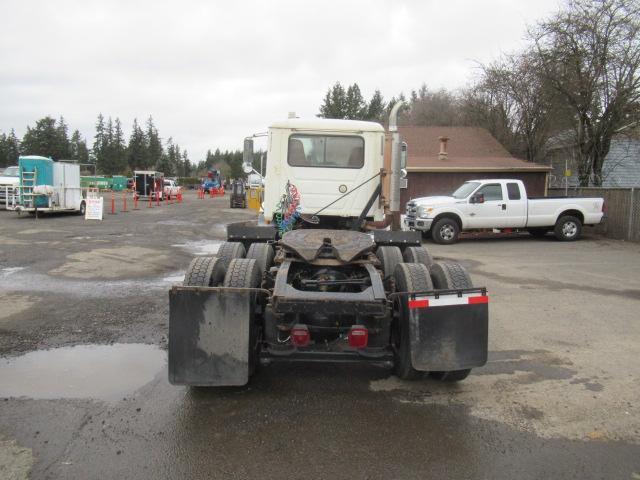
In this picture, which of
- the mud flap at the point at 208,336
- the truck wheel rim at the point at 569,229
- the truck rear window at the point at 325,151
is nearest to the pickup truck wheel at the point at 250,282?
the mud flap at the point at 208,336

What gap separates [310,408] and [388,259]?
1868 millimetres

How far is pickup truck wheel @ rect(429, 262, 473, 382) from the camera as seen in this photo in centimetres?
423

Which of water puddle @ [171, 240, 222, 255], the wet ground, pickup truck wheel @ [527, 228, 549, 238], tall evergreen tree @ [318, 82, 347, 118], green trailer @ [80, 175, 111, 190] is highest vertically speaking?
tall evergreen tree @ [318, 82, 347, 118]

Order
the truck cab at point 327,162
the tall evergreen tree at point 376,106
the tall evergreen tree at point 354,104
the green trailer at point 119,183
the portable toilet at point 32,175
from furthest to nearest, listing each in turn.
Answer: the tall evergreen tree at point 376,106 → the tall evergreen tree at point 354,104 → the green trailer at point 119,183 → the portable toilet at point 32,175 → the truck cab at point 327,162

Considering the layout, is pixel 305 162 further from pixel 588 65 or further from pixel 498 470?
pixel 588 65

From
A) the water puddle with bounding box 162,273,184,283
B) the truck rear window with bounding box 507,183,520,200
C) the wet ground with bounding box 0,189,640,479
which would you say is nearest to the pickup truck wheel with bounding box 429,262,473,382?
the wet ground with bounding box 0,189,640,479

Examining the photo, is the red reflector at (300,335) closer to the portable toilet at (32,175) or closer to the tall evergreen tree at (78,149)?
the portable toilet at (32,175)

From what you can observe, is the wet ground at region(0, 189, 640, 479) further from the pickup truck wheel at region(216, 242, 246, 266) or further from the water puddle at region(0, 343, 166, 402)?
the pickup truck wheel at region(216, 242, 246, 266)

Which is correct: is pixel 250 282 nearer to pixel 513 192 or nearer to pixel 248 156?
pixel 248 156

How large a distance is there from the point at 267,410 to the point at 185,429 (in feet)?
2.12

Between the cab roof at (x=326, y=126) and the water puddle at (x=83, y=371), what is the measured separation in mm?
3307

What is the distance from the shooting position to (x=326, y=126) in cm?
677

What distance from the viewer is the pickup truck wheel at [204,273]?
4.17m

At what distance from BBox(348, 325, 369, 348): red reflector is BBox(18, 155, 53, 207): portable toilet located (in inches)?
842
